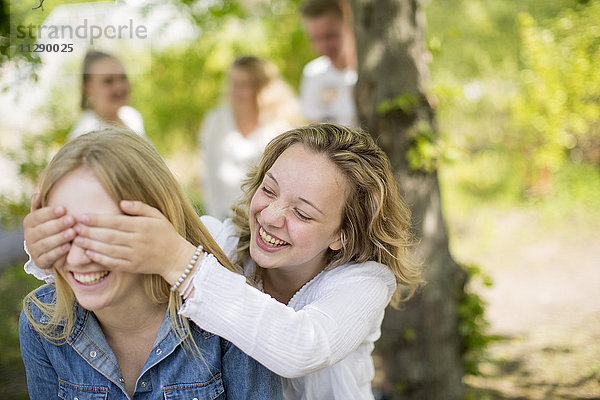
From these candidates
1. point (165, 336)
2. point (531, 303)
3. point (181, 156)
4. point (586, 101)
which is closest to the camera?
point (165, 336)

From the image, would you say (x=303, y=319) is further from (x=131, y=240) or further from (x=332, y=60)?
(x=332, y=60)

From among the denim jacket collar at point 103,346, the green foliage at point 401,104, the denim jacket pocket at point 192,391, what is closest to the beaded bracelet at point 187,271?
the denim jacket collar at point 103,346

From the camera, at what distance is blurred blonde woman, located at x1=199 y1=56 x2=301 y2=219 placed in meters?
4.34

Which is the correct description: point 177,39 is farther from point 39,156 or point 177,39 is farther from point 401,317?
point 401,317

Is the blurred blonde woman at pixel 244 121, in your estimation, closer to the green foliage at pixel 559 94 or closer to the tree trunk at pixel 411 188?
the tree trunk at pixel 411 188

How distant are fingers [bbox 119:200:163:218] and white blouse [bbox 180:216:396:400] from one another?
18 centimetres

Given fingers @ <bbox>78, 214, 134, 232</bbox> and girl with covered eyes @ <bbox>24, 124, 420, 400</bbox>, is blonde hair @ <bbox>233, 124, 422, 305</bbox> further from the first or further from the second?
fingers @ <bbox>78, 214, 134, 232</bbox>

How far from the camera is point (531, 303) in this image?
505 centimetres

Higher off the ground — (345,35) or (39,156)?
(345,35)

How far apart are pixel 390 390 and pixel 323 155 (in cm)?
184

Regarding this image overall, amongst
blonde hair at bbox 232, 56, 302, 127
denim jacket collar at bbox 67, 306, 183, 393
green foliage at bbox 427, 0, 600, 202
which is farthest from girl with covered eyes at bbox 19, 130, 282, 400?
green foliage at bbox 427, 0, 600, 202

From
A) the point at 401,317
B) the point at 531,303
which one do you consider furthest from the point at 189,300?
the point at 531,303

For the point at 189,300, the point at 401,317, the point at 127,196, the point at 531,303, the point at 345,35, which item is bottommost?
the point at 531,303

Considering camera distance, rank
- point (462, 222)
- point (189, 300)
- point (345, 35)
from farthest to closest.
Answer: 1. point (462, 222)
2. point (345, 35)
3. point (189, 300)
